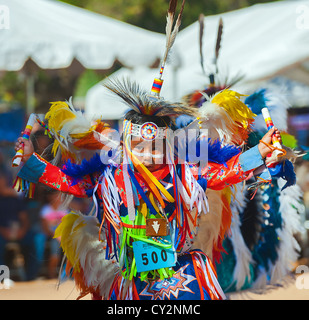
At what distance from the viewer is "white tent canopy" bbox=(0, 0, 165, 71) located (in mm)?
5215

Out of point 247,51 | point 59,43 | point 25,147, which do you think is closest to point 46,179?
point 25,147

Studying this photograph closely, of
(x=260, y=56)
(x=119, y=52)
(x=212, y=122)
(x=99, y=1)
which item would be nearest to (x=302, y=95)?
(x=260, y=56)

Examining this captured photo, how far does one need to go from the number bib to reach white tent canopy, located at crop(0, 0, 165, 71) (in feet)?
10.2

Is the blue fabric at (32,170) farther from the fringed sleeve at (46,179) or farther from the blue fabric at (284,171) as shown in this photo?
the blue fabric at (284,171)

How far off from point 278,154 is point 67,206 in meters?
1.22

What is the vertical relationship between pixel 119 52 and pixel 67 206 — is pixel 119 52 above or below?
above

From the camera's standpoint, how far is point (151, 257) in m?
2.56

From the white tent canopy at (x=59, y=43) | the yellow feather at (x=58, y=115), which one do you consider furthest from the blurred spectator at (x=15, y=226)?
the yellow feather at (x=58, y=115)

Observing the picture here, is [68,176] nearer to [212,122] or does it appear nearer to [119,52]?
[212,122]

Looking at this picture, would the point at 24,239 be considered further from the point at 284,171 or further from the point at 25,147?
the point at 284,171

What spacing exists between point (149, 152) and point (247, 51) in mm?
5055

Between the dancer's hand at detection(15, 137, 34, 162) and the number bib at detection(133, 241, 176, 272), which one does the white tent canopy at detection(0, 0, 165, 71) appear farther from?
the number bib at detection(133, 241, 176, 272)

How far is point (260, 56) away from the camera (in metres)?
6.65

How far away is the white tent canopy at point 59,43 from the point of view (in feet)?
17.1
